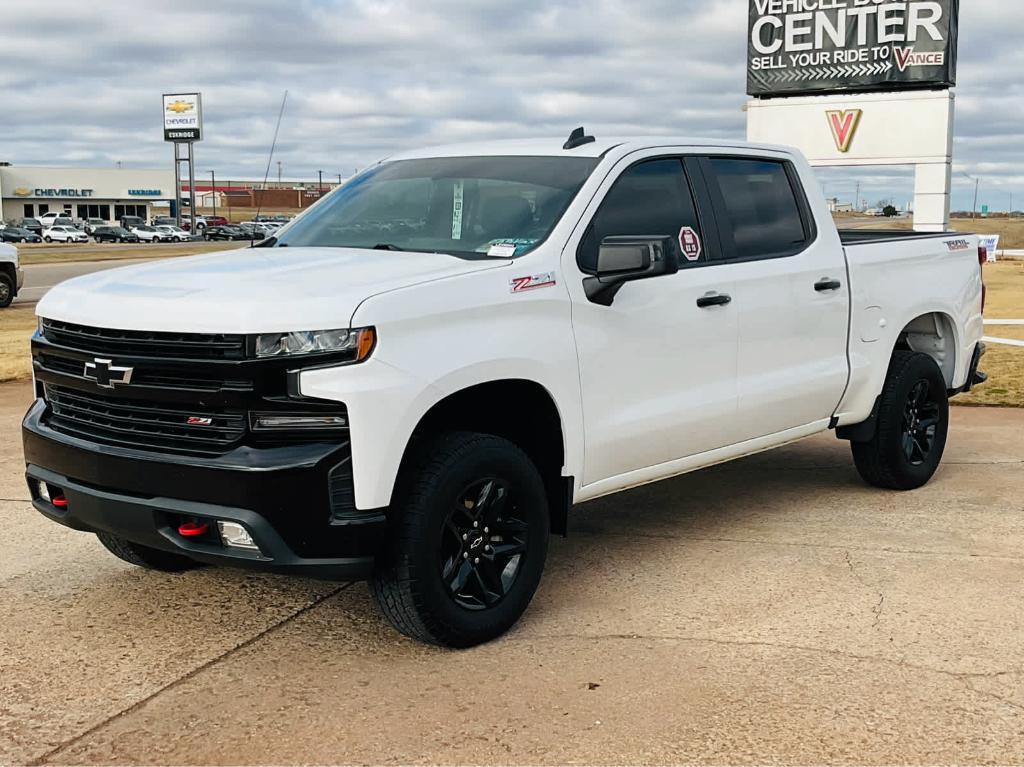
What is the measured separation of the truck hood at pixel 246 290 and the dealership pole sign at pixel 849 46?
913 inches

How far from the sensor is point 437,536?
4.36 m

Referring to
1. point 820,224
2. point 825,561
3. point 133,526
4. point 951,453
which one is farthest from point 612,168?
point 951,453

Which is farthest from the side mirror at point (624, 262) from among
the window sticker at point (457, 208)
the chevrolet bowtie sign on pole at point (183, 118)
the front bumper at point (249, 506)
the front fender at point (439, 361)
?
the chevrolet bowtie sign on pole at point (183, 118)

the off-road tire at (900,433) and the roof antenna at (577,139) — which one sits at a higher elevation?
the roof antenna at (577,139)

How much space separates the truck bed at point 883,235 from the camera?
7087 millimetres

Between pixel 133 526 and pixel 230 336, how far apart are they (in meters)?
0.80

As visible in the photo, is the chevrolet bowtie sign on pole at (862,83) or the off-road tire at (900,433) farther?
the chevrolet bowtie sign on pole at (862,83)

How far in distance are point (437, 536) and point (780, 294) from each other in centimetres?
245

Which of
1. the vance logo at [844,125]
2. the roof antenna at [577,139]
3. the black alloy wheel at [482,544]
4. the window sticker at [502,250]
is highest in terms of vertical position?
the vance logo at [844,125]

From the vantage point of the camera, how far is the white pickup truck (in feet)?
13.5

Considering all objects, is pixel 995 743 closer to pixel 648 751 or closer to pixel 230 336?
pixel 648 751

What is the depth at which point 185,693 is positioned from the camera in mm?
4223

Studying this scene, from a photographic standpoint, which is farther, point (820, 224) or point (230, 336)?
point (820, 224)

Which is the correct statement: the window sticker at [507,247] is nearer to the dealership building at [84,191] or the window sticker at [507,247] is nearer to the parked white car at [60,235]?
the parked white car at [60,235]
